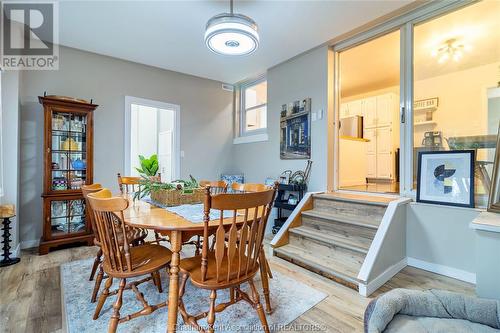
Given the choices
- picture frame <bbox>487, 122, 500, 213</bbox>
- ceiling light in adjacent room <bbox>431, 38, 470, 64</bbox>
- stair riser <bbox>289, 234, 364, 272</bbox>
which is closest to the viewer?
picture frame <bbox>487, 122, 500, 213</bbox>

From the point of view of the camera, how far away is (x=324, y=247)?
2605mm

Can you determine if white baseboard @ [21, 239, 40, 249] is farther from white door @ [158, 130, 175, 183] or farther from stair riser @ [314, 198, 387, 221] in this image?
stair riser @ [314, 198, 387, 221]

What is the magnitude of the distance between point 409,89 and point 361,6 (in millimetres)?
1030

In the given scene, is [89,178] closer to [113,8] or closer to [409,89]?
[113,8]

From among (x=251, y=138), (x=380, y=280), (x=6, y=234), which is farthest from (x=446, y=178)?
(x=6, y=234)

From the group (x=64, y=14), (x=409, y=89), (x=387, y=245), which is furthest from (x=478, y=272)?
(x=64, y=14)

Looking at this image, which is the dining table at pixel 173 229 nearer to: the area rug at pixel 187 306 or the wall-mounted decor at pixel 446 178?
the area rug at pixel 187 306

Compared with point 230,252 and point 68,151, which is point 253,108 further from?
point 230,252

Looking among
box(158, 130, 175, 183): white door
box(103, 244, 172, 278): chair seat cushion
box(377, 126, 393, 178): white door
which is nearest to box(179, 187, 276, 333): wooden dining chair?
box(103, 244, 172, 278): chair seat cushion

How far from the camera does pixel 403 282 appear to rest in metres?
2.19

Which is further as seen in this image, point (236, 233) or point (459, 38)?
point (459, 38)

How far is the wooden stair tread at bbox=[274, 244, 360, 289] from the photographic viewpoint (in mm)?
2152

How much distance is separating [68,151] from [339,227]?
3463 mm

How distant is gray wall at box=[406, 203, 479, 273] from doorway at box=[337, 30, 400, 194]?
1.63 meters
